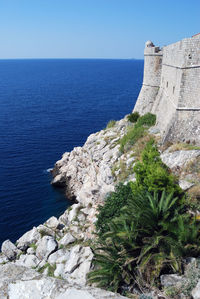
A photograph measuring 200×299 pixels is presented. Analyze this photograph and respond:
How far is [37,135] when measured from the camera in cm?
4547

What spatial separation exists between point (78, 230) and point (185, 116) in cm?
1123

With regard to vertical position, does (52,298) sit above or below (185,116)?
below

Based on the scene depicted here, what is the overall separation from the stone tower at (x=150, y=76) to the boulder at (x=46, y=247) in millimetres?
17515

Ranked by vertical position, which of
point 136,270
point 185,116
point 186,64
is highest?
point 186,64

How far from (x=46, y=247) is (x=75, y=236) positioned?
6.49ft

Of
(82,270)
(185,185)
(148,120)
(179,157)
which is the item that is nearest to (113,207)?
(82,270)

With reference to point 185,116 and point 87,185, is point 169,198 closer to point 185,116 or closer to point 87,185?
point 185,116

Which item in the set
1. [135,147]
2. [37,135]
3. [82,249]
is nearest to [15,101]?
[37,135]

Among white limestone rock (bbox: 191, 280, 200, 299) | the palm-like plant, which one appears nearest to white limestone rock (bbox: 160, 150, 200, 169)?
the palm-like plant

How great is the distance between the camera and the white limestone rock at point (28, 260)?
1447 cm

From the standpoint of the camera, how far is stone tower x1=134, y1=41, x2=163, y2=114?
25.5m

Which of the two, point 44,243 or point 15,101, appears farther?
point 15,101

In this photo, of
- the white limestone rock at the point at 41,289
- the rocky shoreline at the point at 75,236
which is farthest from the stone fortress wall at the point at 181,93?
the white limestone rock at the point at 41,289

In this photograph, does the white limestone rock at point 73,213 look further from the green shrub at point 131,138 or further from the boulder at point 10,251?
the green shrub at point 131,138
